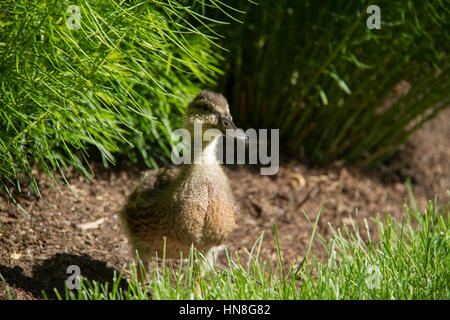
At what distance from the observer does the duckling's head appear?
10.9 feet

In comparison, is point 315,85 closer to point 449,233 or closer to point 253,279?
point 449,233

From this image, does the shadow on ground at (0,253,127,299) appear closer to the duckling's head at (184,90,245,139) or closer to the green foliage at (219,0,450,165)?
the duckling's head at (184,90,245,139)

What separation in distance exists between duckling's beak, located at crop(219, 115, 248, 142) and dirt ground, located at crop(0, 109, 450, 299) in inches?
28.1

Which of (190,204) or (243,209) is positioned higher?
(190,204)

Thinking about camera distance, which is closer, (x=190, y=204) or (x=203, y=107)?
(x=190, y=204)

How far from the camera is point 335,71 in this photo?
4676mm

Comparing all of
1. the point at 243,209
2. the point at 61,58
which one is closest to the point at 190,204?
the point at 61,58

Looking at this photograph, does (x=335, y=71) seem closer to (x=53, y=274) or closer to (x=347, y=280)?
(x=347, y=280)

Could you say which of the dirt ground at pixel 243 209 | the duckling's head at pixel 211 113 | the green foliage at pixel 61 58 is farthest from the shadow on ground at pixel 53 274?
the duckling's head at pixel 211 113

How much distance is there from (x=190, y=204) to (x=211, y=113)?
1.95 feet

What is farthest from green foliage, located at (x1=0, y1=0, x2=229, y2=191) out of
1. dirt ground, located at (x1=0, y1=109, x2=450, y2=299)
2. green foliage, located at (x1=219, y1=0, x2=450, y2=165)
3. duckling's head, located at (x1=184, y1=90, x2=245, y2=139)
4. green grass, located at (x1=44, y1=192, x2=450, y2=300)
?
green foliage, located at (x1=219, y1=0, x2=450, y2=165)

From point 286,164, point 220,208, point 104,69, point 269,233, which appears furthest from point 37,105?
point 286,164

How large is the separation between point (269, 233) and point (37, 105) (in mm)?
2106

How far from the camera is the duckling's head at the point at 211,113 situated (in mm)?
3322
